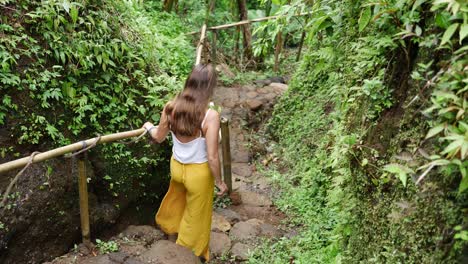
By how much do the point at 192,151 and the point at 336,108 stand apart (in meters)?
1.80

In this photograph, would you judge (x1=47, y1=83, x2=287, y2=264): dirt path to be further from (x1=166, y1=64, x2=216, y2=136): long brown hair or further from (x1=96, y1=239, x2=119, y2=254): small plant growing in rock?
(x1=166, y1=64, x2=216, y2=136): long brown hair

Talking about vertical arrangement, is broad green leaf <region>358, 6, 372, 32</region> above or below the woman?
above

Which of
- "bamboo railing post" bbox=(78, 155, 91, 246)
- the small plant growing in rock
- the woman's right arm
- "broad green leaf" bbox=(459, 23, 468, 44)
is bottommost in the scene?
the small plant growing in rock

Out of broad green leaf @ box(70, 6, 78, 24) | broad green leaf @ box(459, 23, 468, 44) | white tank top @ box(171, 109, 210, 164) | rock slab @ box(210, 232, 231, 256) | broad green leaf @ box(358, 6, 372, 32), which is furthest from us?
rock slab @ box(210, 232, 231, 256)

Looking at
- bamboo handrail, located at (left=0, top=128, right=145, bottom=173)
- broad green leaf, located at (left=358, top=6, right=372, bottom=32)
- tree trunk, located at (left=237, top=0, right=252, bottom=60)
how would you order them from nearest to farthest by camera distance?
1. broad green leaf, located at (left=358, top=6, right=372, bottom=32)
2. bamboo handrail, located at (left=0, top=128, right=145, bottom=173)
3. tree trunk, located at (left=237, top=0, right=252, bottom=60)

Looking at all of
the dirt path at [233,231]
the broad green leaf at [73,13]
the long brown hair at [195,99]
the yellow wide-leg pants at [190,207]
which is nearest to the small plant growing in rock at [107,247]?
the dirt path at [233,231]

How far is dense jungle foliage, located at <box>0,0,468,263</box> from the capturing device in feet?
6.88

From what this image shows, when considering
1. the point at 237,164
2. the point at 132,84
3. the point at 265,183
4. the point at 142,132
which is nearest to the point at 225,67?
the point at 237,164

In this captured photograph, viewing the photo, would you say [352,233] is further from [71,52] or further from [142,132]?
[71,52]

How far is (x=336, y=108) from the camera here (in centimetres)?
459

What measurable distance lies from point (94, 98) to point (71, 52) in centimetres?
51

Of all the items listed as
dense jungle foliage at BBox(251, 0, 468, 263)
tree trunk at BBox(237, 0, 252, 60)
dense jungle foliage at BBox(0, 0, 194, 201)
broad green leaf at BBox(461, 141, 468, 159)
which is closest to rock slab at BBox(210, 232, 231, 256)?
dense jungle foliage at BBox(251, 0, 468, 263)

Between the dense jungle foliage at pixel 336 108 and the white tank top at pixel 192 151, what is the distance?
0.95 meters

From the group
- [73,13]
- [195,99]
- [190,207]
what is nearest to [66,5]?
[73,13]
